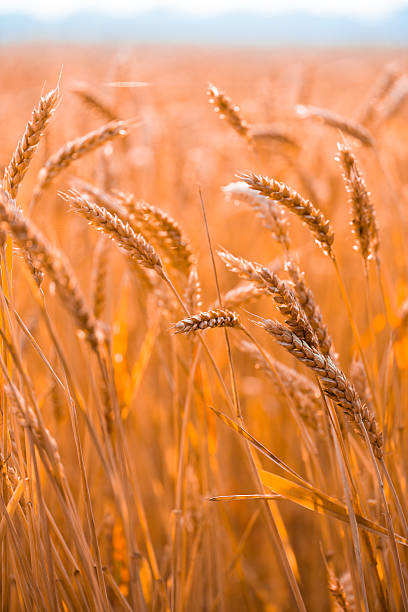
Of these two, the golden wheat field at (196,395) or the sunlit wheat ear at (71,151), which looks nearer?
the golden wheat field at (196,395)

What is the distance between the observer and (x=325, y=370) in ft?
2.04

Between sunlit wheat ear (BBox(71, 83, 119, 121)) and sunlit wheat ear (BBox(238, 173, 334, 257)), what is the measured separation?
36.7 inches

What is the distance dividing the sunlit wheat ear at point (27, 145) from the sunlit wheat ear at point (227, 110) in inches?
15.3

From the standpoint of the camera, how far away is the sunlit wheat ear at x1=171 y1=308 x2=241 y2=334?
0.60 meters

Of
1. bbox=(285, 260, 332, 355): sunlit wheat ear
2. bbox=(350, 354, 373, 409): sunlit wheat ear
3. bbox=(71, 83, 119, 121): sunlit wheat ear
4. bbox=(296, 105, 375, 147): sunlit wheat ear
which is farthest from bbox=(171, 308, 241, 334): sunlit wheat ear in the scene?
bbox=(71, 83, 119, 121): sunlit wheat ear

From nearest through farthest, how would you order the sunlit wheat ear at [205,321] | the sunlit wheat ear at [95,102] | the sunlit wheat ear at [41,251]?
the sunlit wheat ear at [41,251] < the sunlit wheat ear at [205,321] < the sunlit wheat ear at [95,102]

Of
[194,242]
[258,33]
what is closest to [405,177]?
[194,242]

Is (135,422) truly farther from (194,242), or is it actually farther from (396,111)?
(396,111)

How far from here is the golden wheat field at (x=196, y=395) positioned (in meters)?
0.68

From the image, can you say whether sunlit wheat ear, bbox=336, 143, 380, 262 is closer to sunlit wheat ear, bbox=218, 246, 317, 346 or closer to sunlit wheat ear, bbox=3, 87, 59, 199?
sunlit wheat ear, bbox=218, 246, 317, 346

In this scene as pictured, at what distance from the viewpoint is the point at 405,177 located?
10.6ft

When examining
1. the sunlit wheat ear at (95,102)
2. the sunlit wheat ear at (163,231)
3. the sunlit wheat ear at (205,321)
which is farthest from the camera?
the sunlit wheat ear at (95,102)

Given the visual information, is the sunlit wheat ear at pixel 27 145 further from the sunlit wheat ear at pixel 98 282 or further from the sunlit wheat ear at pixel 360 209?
the sunlit wheat ear at pixel 360 209

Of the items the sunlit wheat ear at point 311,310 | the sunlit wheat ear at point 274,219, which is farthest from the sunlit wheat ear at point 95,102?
the sunlit wheat ear at point 311,310
